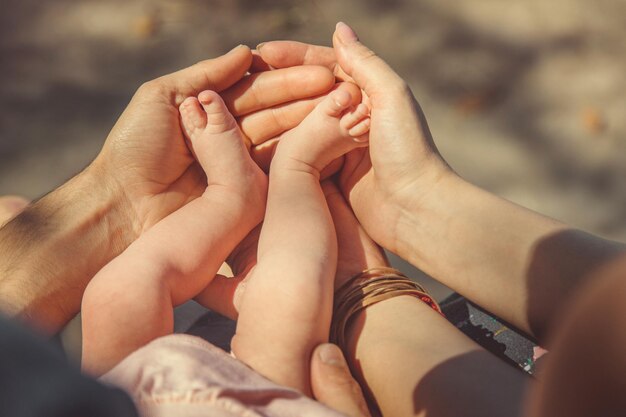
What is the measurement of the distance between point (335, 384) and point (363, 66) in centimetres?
52

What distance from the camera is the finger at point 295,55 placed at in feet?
3.71

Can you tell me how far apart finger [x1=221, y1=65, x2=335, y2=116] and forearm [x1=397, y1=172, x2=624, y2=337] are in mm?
289

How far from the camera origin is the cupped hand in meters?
1.06

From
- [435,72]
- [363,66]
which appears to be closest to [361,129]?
[363,66]

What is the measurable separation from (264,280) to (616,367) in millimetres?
559

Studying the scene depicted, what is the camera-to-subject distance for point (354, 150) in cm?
112

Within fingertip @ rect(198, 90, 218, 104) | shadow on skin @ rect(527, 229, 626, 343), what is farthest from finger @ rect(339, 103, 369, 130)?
shadow on skin @ rect(527, 229, 626, 343)

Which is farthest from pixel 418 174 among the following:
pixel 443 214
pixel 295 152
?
pixel 295 152

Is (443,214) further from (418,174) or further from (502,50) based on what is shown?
(502,50)

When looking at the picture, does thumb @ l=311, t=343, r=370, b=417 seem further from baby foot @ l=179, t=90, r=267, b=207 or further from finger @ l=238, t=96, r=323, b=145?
finger @ l=238, t=96, r=323, b=145

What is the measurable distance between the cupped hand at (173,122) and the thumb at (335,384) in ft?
1.41

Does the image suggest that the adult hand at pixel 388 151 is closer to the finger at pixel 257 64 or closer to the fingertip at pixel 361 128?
the fingertip at pixel 361 128

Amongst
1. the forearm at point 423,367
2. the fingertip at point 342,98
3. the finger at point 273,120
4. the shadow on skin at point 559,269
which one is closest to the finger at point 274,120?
the finger at point 273,120

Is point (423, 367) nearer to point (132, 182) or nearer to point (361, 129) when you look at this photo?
point (361, 129)
